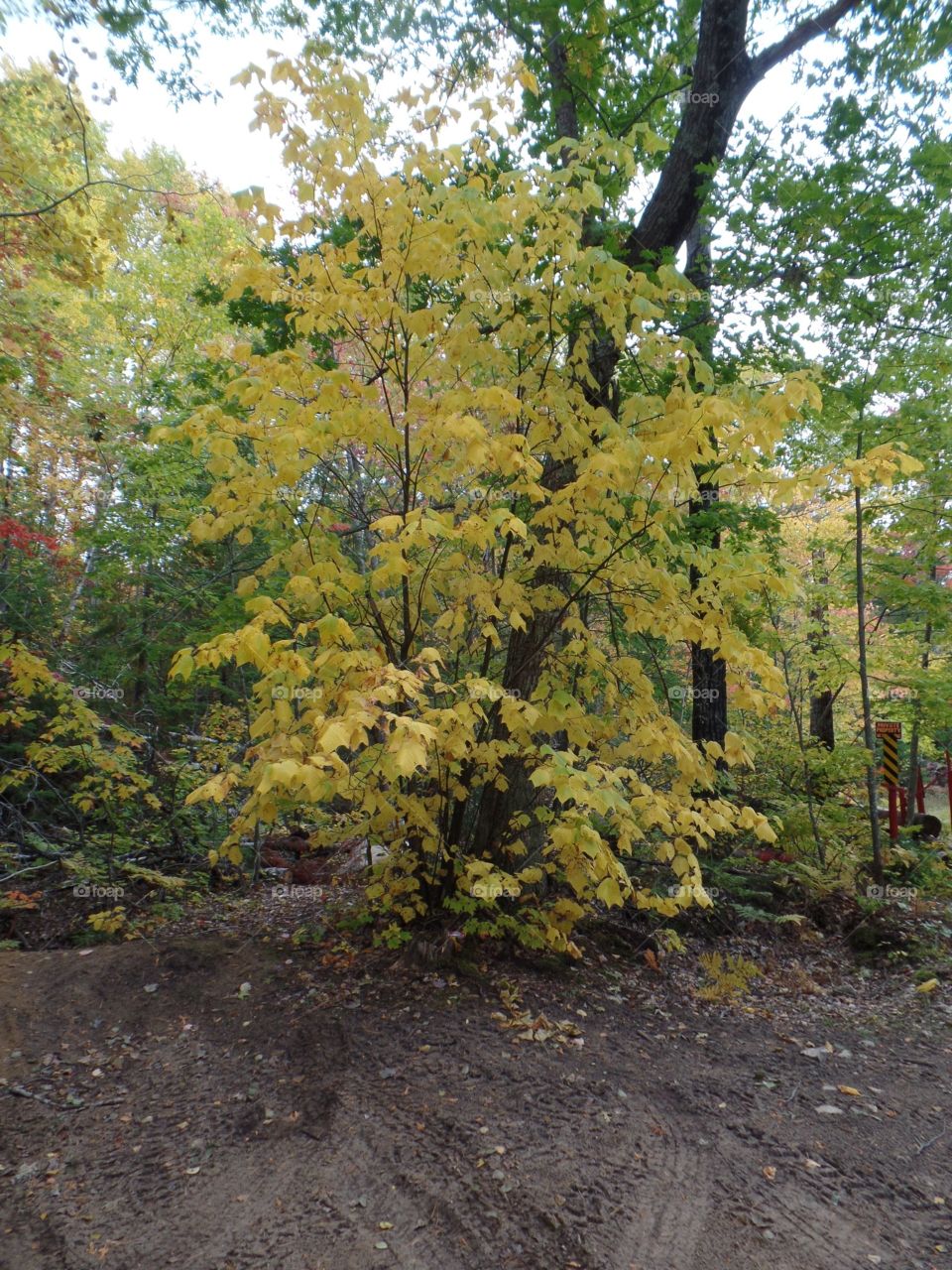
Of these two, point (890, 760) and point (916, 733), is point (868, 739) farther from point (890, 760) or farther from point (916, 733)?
point (916, 733)

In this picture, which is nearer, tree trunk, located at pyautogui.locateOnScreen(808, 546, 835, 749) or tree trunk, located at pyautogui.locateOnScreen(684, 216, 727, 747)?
tree trunk, located at pyautogui.locateOnScreen(684, 216, 727, 747)

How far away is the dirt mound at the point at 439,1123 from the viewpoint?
7.48 feet

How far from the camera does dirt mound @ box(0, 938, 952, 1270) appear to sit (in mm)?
2281

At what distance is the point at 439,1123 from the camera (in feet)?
9.29

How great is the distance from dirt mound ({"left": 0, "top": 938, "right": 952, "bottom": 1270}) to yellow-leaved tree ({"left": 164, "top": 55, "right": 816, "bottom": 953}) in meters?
0.68

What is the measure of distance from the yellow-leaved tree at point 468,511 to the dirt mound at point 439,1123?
68cm

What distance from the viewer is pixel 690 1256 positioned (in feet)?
7.29

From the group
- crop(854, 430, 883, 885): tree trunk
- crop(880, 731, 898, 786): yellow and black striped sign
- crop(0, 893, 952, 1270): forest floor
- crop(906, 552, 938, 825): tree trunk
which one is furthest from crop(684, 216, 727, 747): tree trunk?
crop(906, 552, 938, 825): tree trunk

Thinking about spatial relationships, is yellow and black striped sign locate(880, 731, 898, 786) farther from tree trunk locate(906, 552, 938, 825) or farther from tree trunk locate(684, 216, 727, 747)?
tree trunk locate(684, 216, 727, 747)

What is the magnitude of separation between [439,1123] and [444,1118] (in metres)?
0.04

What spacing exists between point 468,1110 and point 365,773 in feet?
4.60

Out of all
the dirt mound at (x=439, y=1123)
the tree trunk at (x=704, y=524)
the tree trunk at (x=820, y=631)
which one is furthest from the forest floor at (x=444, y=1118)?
the tree trunk at (x=820, y=631)

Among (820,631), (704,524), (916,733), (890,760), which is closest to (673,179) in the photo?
(704,524)

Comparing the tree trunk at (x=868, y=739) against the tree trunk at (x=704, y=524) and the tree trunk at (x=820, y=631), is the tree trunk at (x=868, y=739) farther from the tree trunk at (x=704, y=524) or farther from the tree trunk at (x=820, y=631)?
the tree trunk at (x=704, y=524)
